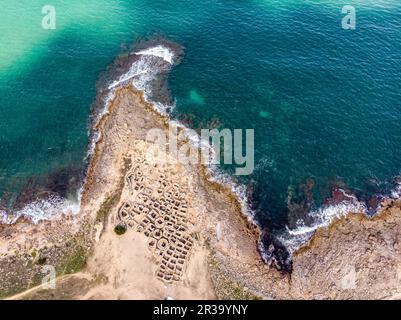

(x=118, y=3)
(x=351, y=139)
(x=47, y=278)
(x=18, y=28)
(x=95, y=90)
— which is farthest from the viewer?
(x=118, y=3)

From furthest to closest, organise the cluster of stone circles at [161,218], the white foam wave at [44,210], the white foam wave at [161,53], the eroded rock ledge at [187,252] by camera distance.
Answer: the white foam wave at [161,53]
the white foam wave at [44,210]
the cluster of stone circles at [161,218]
the eroded rock ledge at [187,252]

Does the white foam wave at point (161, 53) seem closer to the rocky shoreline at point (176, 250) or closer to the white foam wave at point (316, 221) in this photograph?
the rocky shoreline at point (176, 250)

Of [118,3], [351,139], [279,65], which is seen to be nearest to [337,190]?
[351,139]

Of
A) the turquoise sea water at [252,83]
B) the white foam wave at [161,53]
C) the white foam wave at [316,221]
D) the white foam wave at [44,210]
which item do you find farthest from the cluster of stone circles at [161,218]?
the white foam wave at [161,53]

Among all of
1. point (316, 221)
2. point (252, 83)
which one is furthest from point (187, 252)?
point (252, 83)

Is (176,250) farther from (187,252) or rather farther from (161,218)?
(161,218)

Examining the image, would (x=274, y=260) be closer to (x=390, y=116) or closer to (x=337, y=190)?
(x=337, y=190)
